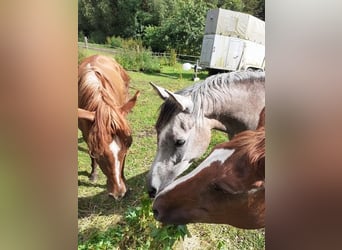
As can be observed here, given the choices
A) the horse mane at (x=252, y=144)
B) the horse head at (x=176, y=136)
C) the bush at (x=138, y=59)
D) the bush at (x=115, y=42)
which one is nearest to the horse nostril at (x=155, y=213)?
the horse head at (x=176, y=136)

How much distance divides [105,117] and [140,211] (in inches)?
16.5

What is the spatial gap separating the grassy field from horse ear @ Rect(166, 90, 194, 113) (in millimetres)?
52

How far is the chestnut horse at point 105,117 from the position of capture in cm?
163

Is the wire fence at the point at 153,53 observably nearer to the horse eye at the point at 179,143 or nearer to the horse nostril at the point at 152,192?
the horse eye at the point at 179,143

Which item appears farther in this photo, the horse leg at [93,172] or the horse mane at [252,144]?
the horse leg at [93,172]

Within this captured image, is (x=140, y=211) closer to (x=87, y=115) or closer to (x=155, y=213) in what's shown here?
(x=155, y=213)

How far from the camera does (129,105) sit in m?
1.64

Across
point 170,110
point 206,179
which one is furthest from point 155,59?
point 206,179

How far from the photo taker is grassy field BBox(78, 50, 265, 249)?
1.60 m

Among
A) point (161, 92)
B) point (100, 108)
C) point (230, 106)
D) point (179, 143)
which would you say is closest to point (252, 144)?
point (230, 106)

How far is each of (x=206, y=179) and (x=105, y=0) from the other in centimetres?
86

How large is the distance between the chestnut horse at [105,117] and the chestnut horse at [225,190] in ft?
0.74
